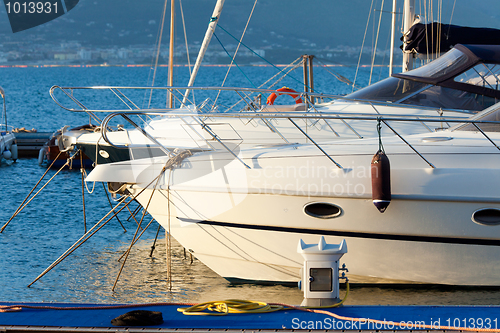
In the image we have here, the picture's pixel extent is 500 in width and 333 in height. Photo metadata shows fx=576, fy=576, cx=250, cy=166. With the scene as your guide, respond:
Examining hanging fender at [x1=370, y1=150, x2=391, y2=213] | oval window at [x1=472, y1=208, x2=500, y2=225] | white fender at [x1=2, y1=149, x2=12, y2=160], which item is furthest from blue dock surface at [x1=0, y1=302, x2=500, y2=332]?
white fender at [x1=2, y1=149, x2=12, y2=160]

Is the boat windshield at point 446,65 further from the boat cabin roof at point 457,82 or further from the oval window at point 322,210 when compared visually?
the oval window at point 322,210

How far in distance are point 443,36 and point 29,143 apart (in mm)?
13660

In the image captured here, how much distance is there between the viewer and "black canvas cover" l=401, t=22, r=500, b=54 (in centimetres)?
1139

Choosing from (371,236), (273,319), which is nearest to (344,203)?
(371,236)

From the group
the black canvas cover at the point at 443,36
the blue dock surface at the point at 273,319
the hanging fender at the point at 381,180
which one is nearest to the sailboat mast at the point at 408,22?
the black canvas cover at the point at 443,36

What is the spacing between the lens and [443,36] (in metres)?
11.8

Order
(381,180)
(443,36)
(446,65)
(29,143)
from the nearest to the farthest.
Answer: (381,180)
(446,65)
(443,36)
(29,143)

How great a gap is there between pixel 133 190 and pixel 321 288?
106 inches

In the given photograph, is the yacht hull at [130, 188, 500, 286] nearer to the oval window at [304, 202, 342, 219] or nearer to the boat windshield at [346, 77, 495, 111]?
the oval window at [304, 202, 342, 219]

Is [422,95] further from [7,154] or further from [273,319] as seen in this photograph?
[7,154]

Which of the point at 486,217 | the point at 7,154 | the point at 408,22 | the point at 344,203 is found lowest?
the point at 486,217

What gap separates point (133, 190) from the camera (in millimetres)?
6352

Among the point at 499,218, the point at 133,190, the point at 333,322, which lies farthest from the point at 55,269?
the point at 499,218

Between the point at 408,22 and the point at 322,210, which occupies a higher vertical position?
the point at 408,22
